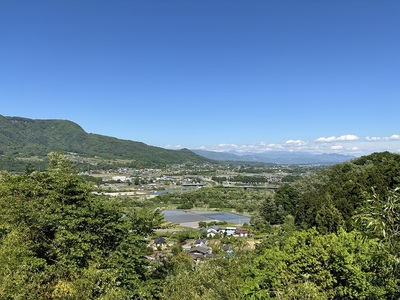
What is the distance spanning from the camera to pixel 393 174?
87.3 feet

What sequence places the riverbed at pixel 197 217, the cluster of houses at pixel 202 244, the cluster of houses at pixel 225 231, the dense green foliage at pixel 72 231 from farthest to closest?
the riverbed at pixel 197 217 → the cluster of houses at pixel 225 231 → the cluster of houses at pixel 202 244 → the dense green foliage at pixel 72 231

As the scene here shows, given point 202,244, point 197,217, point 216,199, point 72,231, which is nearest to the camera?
point 72,231

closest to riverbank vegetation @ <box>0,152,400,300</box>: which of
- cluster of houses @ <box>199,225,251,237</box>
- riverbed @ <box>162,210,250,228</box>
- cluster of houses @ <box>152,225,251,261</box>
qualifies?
cluster of houses @ <box>152,225,251,261</box>

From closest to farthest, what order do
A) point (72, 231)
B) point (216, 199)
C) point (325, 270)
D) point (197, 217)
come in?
point (325, 270), point (72, 231), point (197, 217), point (216, 199)

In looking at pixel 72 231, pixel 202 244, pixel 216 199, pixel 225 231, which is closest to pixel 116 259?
pixel 72 231

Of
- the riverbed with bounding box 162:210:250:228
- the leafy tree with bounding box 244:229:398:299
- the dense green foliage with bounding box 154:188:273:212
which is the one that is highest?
the leafy tree with bounding box 244:229:398:299

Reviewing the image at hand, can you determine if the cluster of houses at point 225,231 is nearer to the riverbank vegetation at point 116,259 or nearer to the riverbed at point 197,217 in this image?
the riverbed at point 197,217

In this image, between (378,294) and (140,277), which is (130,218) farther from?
(378,294)

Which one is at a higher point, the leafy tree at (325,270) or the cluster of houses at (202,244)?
the leafy tree at (325,270)

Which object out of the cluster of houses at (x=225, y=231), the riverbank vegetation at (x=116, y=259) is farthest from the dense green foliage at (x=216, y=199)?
the riverbank vegetation at (x=116, y=259)

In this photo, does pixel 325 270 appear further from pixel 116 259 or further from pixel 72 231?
pixel 72 231

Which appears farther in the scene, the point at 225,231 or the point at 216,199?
the point at 216,199

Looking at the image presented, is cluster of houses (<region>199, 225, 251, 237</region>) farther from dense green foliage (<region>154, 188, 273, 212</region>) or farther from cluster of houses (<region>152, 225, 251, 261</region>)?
dense green foliage (<region>154, 188, 273, 212</region>)

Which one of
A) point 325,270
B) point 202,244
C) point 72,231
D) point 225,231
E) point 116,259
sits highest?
point 72,231
